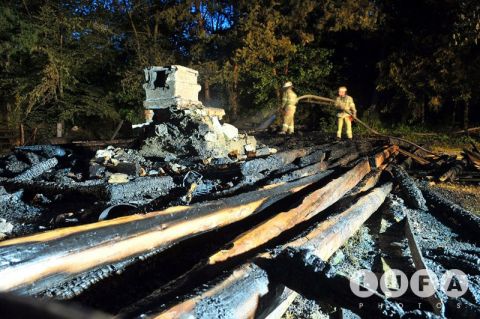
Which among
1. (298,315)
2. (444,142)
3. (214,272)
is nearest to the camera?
(214,272)

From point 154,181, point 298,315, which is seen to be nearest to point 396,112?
point 154,181

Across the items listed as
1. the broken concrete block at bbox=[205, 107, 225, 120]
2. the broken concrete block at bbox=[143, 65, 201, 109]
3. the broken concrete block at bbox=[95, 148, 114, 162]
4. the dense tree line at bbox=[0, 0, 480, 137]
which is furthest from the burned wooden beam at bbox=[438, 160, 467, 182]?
the dense tree line at bbox=[0, 0, 480, 137]

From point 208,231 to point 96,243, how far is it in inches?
32.8

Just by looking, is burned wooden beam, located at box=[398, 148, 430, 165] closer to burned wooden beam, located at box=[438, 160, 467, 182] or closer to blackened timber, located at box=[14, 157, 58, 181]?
burned wooden beam, located at box=[438, 160, 467, 182]

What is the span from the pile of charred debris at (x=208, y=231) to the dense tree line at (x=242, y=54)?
321 inches

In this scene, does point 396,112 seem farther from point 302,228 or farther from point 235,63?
point 302,228

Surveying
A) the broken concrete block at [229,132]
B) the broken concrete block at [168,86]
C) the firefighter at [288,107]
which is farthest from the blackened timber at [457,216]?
the firefighter at [288,107]

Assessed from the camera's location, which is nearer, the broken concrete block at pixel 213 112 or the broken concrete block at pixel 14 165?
the broken concrete block at pixel 14 165

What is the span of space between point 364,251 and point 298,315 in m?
1.22

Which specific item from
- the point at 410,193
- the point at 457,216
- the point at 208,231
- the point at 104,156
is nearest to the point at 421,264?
the point at 208,231

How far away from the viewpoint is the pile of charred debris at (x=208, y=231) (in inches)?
63.1

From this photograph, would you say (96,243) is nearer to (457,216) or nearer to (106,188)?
(106,188)

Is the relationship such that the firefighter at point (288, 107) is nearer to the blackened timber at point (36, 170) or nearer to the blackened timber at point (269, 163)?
the blackened timber at point (269, 163)

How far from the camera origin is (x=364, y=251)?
310 cm
